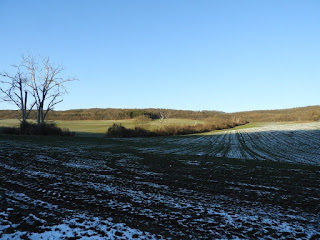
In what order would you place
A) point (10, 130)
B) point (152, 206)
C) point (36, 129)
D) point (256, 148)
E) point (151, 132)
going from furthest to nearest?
point (151, 132) → point (10, 130) → point (36, 129) → point (256, 148) → point (152, 206)

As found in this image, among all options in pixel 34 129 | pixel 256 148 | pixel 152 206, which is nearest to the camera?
pixel 152 206

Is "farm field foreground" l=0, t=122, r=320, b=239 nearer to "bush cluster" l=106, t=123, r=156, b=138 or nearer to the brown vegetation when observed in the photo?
"bush cluster" l=106, t=123, r=156, b=138

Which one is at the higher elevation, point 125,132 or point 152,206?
point 152,206

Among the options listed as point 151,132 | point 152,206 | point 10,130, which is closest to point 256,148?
point 152,206

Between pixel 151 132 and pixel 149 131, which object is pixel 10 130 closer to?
pixel 149 131

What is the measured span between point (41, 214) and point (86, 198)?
3.30 ft

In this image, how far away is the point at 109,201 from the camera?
4.32 meters

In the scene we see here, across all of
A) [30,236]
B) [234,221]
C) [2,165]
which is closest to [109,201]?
[30,236]

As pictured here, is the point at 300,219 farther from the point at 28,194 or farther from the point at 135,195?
the point at 28,194

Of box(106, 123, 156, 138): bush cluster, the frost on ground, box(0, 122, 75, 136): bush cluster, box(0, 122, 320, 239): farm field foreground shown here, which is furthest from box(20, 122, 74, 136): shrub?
box(0, 122, 320, 239): farm field foreground

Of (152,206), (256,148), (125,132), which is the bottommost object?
(256,148)

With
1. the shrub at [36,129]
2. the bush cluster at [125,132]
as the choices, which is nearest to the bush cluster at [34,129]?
the shrub at [36,129]

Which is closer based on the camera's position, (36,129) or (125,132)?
(36,129)

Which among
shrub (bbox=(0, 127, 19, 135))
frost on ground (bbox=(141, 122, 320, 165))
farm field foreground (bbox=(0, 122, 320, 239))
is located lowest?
frost on ground (bbox=(141, 122, 320, 165))
